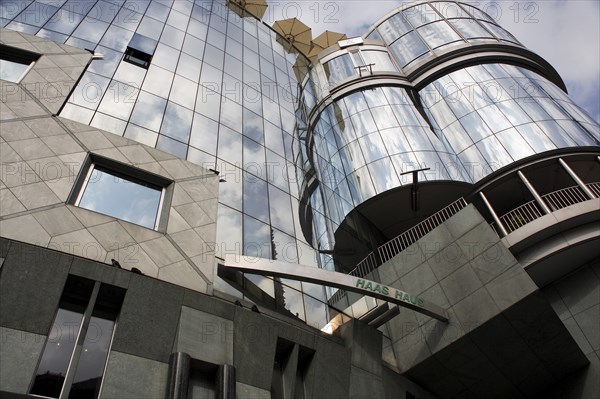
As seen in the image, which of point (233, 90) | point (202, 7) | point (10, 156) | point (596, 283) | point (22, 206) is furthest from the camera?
point (202, 7)

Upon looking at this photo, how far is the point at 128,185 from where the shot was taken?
15438 mm

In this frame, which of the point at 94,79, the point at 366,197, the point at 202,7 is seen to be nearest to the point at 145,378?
the point at 94,79

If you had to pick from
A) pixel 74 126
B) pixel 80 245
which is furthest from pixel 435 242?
pixel 74 126

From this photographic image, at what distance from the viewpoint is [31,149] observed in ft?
46.5

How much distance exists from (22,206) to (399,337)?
13037 mm

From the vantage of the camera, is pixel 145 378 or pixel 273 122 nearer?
pixel 145 378

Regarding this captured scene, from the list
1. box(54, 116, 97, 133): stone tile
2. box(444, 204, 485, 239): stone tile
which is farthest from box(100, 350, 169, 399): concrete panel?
box(444, 204, 485, 239): stone tile

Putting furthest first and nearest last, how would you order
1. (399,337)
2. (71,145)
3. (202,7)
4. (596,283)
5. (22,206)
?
(202,7) → (596,283) → (399,337) → (71,145) → (22,206)

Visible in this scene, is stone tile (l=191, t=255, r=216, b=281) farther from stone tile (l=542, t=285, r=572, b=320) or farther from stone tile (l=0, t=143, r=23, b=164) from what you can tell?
stone tile (l=542, t=285, r=572, b=320)

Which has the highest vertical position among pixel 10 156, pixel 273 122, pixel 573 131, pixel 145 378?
pixel 273 122

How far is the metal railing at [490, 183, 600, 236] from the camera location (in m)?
22.5

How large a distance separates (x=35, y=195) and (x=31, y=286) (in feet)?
11.2

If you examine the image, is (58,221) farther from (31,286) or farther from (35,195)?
(31,286)

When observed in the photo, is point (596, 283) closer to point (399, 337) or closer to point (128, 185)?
point (399, 337)
